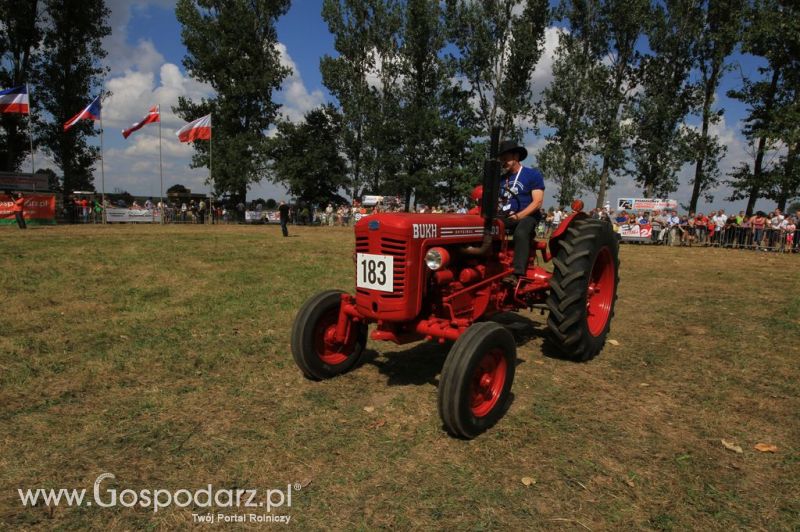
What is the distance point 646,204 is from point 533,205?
28272 millimetres

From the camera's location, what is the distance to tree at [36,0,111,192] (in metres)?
30.2

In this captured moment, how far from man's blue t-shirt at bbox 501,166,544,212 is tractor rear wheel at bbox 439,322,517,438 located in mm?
1906

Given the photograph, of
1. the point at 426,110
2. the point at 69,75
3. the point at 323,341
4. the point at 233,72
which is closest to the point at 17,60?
the point at 69,75

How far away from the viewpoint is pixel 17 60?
29297 millimetres

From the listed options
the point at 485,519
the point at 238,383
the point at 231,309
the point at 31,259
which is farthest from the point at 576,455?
the point at 31,259

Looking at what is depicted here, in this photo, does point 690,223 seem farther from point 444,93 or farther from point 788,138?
point 444,93

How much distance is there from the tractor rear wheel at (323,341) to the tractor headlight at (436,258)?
107 centimetres

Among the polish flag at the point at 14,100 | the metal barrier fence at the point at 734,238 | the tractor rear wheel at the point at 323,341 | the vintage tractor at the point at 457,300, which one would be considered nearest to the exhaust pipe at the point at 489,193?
the vintage tractor at the point at 457,300

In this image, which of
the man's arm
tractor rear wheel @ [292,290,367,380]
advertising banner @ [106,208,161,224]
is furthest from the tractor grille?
advertising banner @ [106,208,161,224]

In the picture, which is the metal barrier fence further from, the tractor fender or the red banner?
the red banner

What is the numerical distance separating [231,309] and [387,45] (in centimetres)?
3592

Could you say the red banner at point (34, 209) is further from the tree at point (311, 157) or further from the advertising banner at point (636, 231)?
→ the advertising banner at point (636, 231)

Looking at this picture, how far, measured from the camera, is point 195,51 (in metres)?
35.3

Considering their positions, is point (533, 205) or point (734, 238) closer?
point (533, 205)
